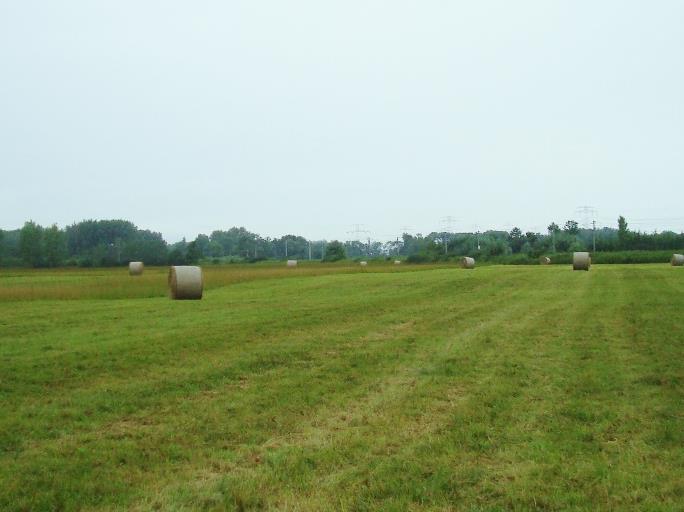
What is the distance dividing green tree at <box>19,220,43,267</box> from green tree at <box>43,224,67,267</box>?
76 centimetres

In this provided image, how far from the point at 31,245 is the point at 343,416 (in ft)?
320

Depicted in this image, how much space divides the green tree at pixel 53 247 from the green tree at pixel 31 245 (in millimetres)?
757

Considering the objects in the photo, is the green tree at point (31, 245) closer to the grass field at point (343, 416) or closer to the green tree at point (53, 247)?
the green tree at point (53, 247)

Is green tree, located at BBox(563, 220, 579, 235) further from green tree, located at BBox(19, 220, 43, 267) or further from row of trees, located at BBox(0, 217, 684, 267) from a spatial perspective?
green tree, located at BBox(19, 220, 43, 267)

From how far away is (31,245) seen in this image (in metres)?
95.3

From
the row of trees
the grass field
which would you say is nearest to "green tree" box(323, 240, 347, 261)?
the row of trees

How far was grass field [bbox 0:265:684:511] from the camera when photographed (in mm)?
5562

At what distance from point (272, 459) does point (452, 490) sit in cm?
172

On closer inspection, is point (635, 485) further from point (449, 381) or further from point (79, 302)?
point (79, 302)

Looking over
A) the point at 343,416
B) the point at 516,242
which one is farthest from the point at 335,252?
the point at 343,416

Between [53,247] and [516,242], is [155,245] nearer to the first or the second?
[53,247]

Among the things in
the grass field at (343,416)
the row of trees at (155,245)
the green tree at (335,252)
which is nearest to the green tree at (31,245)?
the row of trees at (155,245)

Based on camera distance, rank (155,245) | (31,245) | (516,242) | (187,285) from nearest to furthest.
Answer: (187,285) < (31,245) < (155,245) < (516,242)

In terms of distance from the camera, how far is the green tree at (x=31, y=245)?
92062 mm
